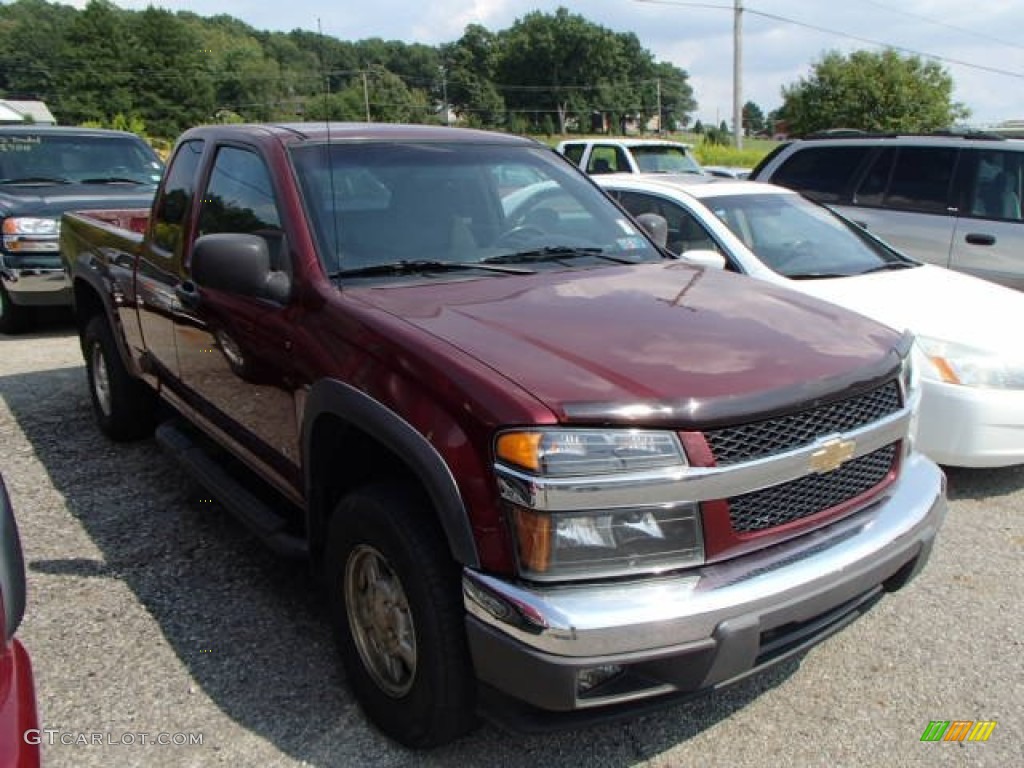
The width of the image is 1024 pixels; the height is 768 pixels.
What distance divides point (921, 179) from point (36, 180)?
8.38 meters

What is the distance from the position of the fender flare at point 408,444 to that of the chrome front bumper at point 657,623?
99 mm

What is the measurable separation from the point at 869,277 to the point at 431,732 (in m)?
4.03

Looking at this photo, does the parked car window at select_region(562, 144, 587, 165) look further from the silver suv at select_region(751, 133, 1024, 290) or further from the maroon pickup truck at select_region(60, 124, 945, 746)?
the maroon pickup truck at select_region(60, 124, 945, 746)

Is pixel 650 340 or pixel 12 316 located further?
pixel 12 316

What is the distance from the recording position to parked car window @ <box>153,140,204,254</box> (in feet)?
13.3

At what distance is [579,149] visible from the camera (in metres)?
15.4

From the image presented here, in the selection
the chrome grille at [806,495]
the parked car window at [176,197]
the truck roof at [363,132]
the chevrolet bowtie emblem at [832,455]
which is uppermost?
the truck roof at [363,132]

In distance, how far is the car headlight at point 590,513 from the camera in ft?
6.76

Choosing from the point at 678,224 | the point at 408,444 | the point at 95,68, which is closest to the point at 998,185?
the point at 678,224

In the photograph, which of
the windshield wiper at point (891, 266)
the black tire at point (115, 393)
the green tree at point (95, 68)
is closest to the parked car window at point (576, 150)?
the windshield wiper at point (891, 266)

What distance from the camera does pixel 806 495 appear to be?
7.85ft

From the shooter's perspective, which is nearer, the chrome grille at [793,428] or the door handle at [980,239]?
the chrome grille at [793,428]

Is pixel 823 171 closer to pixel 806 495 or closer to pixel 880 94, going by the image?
pixel 806 495

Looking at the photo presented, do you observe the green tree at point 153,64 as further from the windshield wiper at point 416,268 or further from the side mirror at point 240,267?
the windshield wiper at point 416,268
